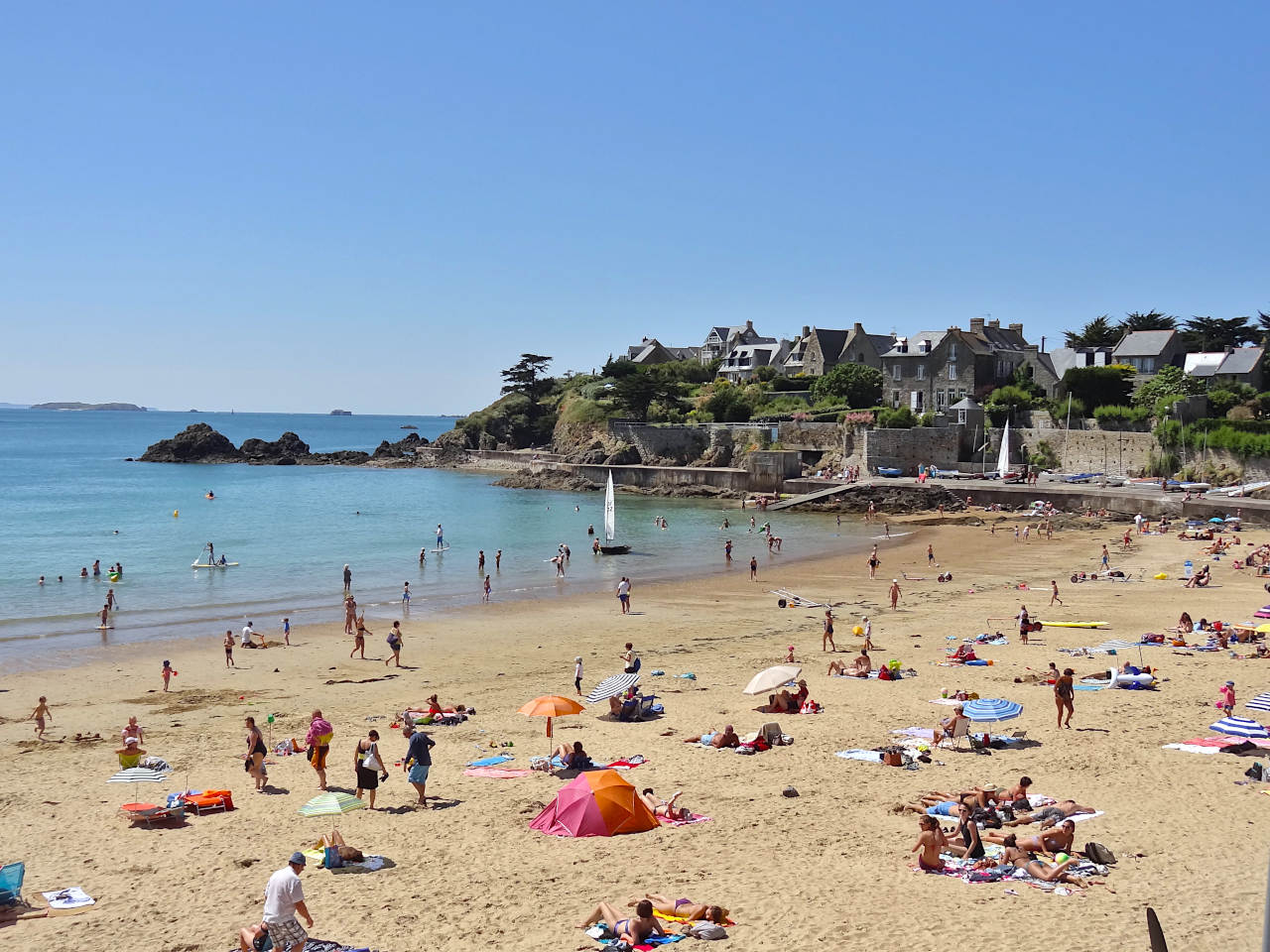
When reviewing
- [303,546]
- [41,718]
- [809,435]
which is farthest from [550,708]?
[809,435]

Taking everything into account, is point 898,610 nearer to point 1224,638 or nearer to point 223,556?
point 1224,638

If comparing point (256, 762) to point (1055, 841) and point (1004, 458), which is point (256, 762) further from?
point (1004, 458)

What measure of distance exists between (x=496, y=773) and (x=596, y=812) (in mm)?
2651

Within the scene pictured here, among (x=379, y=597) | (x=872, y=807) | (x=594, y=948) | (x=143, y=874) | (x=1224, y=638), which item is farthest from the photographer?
(x=379, y=597)

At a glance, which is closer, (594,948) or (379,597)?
(594,948)

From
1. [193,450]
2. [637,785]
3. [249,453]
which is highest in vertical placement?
[193,450]

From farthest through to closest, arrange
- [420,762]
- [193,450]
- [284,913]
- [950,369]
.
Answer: [193,450] < [950,369] < [420,762] < [284,913]

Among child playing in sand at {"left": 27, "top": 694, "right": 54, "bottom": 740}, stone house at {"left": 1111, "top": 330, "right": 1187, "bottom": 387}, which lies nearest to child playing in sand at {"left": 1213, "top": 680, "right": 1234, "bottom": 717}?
child playing in sand at {"left": 27, "top": 694, "right": 54, "bottom": 740}

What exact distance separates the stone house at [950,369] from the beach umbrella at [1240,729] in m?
45.5

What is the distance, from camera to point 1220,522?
3725cm

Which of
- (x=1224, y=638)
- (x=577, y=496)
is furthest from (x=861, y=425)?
(x=1224, y=638)

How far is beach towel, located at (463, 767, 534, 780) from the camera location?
1257 centimetres

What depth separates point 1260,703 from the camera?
13.9 m

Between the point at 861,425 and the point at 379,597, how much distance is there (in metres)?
35.6
